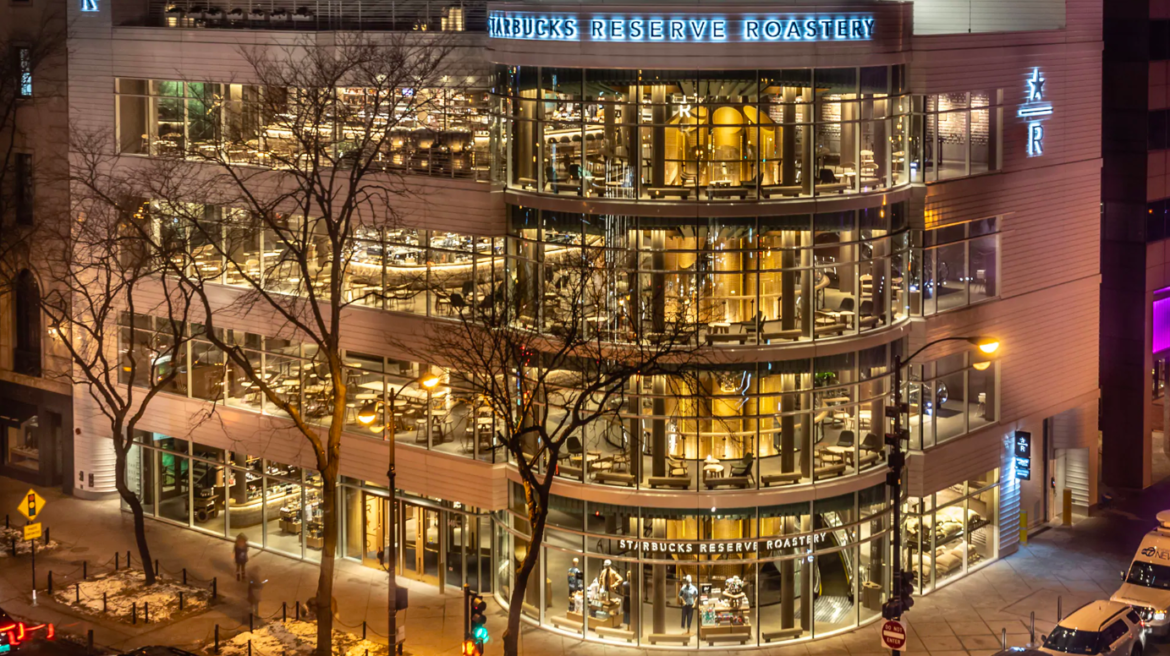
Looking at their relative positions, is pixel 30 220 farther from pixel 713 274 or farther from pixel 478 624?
pixel 713 274

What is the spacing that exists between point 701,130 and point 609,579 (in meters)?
12.5

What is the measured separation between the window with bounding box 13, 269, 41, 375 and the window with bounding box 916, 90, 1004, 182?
32.7 meters

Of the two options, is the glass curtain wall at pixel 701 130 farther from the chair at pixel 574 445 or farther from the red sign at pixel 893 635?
the red sign at pixel 893 635

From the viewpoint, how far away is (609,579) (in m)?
44.3

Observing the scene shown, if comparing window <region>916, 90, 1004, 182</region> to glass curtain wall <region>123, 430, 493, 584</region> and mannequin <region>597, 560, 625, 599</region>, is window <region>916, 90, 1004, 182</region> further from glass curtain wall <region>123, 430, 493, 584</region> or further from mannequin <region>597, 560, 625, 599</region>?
glass curtain wall <region>123, 430, 493, 584</region>

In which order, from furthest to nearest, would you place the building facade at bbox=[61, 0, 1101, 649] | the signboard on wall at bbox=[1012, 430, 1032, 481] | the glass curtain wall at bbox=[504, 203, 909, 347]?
the signboard on wall at bbox=[1012, 430, 1032, 481]
the glass curtain wall at bbox=[504, 203, 909, 347]
the building facade at bbox=[61, 0, 1101, 649]

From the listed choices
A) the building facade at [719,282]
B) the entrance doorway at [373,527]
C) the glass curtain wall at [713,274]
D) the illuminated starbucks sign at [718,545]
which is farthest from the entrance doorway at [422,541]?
the glass curtain wall at [713,274]

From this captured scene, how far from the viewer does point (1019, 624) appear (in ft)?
148

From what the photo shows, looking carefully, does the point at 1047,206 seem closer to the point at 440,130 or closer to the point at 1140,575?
the point at 1140,575

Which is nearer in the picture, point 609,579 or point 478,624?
point 478,624

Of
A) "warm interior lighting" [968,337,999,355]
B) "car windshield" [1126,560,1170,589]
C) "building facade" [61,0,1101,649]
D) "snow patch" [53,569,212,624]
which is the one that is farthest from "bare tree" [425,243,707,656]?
"car windshield" [1126,560,1170,589]

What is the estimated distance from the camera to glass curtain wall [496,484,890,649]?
4362cm

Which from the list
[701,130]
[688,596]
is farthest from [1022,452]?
[701,130]

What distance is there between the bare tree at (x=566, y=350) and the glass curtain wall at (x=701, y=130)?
237 cm
